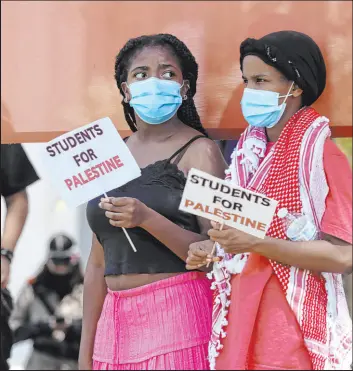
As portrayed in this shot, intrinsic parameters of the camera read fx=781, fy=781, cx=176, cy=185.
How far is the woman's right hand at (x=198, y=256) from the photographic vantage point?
2.05 metres

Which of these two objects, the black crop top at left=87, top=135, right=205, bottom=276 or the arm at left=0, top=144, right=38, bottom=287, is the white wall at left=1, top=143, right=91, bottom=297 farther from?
the black crop top at left=87, top=135, right=205, bottom=276

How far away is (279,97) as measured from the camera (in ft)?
6.88

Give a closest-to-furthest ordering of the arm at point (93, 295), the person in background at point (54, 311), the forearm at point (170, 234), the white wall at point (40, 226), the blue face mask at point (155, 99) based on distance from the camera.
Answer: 1. the forearm at point (170, 234)
2. the blue face mask at point (155, 99)
3. the arm at point (93, 295)
4. the white wall at point (40, 226)
5. the person in background at point (54, 311)

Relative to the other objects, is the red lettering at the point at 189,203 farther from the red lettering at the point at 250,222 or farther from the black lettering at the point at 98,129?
the black lettering at the point at 98,129

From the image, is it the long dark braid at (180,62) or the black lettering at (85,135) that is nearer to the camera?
the black lettering at (85,135)

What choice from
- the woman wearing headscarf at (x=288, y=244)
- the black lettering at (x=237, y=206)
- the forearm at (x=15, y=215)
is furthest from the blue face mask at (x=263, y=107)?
the forearm at (x=15, y=215)

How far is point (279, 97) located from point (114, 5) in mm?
815

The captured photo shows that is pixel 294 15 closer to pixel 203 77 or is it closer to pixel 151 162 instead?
pixel 203 77

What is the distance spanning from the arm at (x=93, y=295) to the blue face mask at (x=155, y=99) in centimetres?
42

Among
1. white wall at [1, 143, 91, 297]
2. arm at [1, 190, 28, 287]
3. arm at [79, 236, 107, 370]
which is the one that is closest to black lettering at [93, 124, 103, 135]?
arm at [79, 236, 107, 370]

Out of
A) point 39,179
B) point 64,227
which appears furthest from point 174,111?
point 64,227

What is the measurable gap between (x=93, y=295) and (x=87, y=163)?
1.52 feet

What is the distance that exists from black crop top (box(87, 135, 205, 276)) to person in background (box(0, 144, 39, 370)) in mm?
932

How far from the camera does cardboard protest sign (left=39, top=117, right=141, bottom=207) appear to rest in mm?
2172
